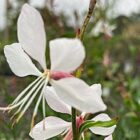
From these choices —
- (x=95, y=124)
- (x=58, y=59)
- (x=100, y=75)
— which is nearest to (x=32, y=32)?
(x=58, y=59)

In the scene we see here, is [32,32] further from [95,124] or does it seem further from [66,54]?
[95,124]

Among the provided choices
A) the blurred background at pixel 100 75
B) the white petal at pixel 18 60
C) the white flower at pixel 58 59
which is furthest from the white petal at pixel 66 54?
the blurred background at pixel 100 75

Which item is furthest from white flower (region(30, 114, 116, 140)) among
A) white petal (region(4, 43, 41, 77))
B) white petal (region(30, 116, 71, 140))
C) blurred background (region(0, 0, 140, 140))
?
blurred background (region(0, 0, 140, 140))

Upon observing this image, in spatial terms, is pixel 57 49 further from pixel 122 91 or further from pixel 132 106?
pixel 122 91

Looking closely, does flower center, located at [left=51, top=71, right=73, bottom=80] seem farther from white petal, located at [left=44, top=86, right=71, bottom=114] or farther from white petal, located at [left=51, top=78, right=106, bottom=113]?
white petal, located at [left=44, top=86, right=71, bottom=114]

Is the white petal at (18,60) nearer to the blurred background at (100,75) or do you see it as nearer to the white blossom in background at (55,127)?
the white blossom in background at (55,127)

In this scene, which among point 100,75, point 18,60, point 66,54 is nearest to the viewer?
point 66,54
